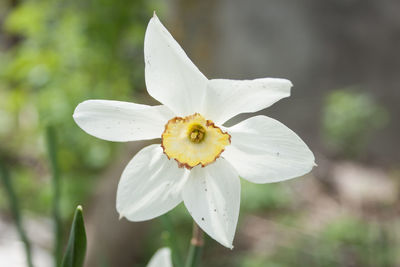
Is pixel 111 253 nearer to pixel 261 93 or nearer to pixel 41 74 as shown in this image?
pixel 41 74

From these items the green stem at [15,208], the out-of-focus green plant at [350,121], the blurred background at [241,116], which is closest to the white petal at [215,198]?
the green stem at [15,208]

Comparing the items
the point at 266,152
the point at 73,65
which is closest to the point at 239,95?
the point at 266,152

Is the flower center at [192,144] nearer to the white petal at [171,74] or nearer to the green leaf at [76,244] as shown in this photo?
the white petal at [171,74]

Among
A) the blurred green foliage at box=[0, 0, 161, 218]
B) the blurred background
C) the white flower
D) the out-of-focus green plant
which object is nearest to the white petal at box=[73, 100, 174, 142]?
the white flower

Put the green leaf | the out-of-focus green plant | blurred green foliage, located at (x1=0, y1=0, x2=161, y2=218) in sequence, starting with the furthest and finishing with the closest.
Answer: the out-of-focus green plant < blurred green foliage, located at (x1=0, y1=0, x2=161, y2=218) < the green leaf

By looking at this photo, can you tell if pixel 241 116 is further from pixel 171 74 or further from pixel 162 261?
pixel 171 74

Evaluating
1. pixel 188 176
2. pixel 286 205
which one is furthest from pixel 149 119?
pixel 286 205

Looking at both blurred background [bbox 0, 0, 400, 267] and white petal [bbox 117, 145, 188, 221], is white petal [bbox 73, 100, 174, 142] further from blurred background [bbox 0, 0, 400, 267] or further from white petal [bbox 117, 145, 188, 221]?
blurred background [bbox 0, 0, 400, 267]
